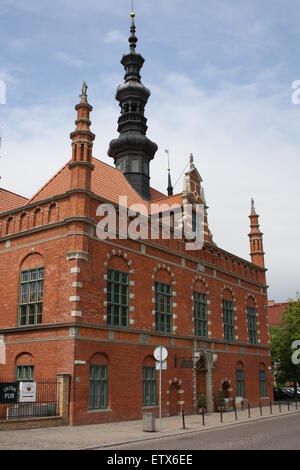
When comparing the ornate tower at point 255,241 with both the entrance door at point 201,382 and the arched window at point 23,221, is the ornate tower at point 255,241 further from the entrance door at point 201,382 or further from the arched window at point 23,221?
the arched window at point 23,221

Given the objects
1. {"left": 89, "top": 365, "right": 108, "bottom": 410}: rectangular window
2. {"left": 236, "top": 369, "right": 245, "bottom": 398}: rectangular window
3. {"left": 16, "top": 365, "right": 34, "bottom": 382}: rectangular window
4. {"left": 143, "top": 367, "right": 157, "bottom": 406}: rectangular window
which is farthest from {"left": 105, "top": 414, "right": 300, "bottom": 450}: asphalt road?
{"left": 236, "top": 369, "right": 245, "bottom": 398}: rectangular window

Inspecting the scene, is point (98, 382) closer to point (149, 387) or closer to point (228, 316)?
Result: point (149, 387)

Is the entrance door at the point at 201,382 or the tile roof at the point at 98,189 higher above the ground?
the tile roof at the point at 98,189

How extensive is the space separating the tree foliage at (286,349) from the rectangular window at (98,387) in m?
25.3

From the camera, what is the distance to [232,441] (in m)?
16.8

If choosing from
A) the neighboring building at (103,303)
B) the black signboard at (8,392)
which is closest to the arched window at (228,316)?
the neighboring building at (103,303)

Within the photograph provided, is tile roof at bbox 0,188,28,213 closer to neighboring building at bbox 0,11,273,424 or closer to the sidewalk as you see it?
neighboring building at bbox 0,11,273,424

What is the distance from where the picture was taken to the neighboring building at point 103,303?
24.0 m

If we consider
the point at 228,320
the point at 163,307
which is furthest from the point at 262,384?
the point at 163,307

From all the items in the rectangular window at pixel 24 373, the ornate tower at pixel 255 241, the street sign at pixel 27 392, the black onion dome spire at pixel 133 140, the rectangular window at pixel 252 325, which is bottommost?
the street sign at pixel 27 392

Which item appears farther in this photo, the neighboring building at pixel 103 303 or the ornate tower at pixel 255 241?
the ornate tower at pixel 255 241

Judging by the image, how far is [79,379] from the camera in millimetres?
23000

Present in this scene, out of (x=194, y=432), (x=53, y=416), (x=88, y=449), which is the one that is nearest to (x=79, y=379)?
(x=53, y=416)

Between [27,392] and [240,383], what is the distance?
19866 millimetres
